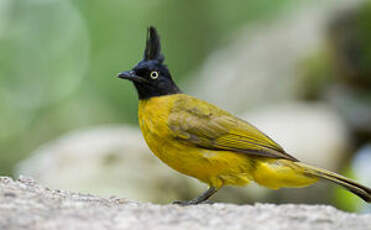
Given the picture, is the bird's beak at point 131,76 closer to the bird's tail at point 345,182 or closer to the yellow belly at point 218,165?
the yellow belly at point 218,165

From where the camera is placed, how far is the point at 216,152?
494 centimetres

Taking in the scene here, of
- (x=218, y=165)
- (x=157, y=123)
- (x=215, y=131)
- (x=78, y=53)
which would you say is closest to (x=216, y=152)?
(x=218, y=165)

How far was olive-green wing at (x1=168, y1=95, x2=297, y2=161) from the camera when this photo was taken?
496 cm

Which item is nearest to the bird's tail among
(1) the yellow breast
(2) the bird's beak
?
(1) the yellow breast

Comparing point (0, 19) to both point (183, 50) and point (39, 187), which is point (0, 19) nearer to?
point (183, 50)

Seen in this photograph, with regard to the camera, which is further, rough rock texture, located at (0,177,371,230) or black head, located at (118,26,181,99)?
black head, located at (118,26,181,99)

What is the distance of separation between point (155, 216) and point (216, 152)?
1.34 m

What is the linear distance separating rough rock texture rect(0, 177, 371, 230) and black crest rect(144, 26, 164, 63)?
5.73 feet

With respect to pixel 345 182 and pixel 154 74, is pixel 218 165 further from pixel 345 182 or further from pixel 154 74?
pixel 154 74

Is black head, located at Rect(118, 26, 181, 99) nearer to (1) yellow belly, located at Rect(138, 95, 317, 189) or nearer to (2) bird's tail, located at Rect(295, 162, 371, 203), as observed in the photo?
(1) yellow belly, located at Rect(138, 95, 317, 189)

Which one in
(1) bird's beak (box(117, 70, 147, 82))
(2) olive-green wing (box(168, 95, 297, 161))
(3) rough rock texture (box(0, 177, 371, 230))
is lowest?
(3) rough rock texture (box(0, 177, 371, 230))

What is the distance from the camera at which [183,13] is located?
19.2 meters

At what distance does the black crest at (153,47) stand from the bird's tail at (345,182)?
1.77 meters

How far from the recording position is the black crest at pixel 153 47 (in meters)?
5.41
